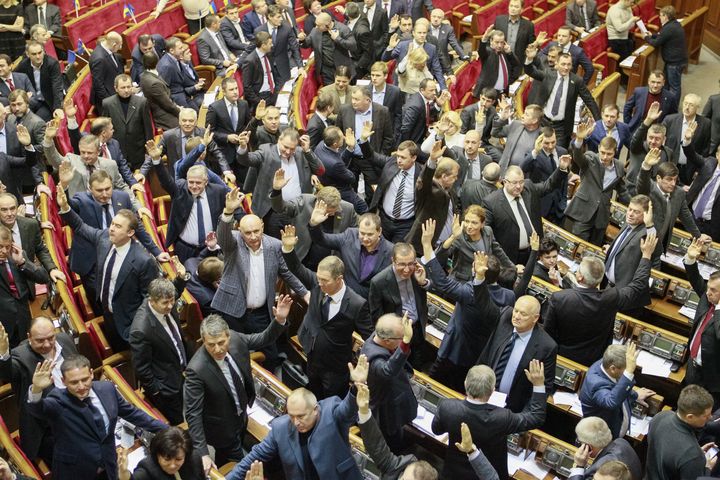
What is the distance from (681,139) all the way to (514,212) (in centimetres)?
211

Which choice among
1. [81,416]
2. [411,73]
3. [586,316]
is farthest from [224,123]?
[81,416]

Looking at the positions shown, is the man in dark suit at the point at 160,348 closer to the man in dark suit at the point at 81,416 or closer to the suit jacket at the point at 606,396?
the man in dark suit at the point at 81,416

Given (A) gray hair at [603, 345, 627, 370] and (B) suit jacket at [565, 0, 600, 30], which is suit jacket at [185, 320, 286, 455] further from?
(B) suit jacket at [565, 0, 600, 30]

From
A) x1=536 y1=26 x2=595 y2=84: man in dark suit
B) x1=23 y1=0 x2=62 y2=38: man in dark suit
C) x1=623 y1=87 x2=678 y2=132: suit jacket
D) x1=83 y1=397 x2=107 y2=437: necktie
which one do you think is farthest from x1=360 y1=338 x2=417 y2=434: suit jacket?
x1=23 y1=0 x2=62 y2=38: man in dark suit

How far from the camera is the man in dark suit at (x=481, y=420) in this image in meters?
4.14

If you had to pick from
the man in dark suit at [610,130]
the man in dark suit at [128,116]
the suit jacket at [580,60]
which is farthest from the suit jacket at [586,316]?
the suit jacket at [580,60]

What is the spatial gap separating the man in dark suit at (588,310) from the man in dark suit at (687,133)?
6.76 ft

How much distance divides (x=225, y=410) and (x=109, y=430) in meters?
0.52

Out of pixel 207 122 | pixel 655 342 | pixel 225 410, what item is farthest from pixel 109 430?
pixel 207 122

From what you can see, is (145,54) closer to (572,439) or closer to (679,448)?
(572,439)

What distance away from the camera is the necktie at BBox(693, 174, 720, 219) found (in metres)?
6.71

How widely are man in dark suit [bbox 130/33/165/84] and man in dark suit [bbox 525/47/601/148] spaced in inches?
126

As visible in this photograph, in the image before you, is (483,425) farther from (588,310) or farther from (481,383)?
(588,310)

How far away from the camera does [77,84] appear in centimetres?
773
